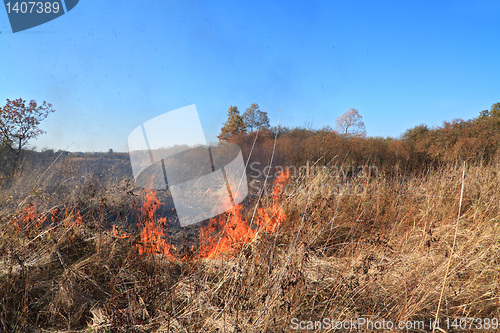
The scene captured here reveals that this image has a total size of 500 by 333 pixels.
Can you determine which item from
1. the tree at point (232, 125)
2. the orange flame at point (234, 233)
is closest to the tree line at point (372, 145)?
the tree at point (232, 125)

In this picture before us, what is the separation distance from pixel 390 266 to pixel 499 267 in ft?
3.59

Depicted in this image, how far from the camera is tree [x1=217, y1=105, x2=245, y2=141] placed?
769 cm

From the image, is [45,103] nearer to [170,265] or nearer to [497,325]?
[170,265]

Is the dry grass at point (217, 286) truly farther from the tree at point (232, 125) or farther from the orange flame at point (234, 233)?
the tree at point (232, 125)

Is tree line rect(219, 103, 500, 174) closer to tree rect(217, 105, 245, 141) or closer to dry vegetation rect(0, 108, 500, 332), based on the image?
tree rect(217, 105, 245, 141)

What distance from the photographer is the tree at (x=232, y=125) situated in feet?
25.2

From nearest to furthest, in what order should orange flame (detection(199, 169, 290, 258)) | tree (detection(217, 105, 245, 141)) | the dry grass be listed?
the dry grass
orange flame (detection(199, 169, 290, 258))
tree (detection(217, 105, 245, 141))

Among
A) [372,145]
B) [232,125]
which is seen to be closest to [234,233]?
[232,125]

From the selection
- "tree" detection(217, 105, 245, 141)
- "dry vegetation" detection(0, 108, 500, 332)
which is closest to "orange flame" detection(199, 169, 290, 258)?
"dry vegetation" detection(0, 108, 500, 332)

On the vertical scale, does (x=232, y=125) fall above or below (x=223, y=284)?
above

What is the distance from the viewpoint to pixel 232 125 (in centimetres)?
813

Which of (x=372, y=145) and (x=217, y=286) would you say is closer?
(x=217, y=286)

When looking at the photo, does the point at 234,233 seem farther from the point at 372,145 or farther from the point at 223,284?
the point at 372,145

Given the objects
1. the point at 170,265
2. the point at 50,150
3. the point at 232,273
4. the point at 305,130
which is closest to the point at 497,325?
the point at 232,273
